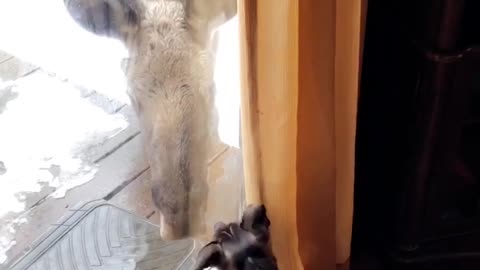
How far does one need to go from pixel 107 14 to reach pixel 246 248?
41cm

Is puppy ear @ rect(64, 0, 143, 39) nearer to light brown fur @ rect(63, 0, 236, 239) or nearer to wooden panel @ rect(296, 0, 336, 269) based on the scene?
light brown fur @ rect(63, 0, 236, 239)

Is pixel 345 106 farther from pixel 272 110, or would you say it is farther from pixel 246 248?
pixel 246 248

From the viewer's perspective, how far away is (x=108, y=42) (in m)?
1.06

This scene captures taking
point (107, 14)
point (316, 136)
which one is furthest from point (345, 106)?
point (107, 14)

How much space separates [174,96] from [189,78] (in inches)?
1.4

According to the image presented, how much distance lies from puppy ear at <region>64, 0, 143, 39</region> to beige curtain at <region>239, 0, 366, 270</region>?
171 mm

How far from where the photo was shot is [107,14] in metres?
0.99

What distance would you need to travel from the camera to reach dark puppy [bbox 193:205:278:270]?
3.44ft

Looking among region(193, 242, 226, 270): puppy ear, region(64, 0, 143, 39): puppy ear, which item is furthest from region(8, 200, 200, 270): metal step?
region(64, 0, 143, 39): puppy ear

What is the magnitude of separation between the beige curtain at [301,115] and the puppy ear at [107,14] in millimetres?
171

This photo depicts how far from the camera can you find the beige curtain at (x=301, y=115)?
928 mm

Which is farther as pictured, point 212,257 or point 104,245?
point 104,245

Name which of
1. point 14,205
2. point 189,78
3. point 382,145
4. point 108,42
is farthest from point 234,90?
point 14,205

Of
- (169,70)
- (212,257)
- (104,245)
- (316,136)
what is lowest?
(104,245)
